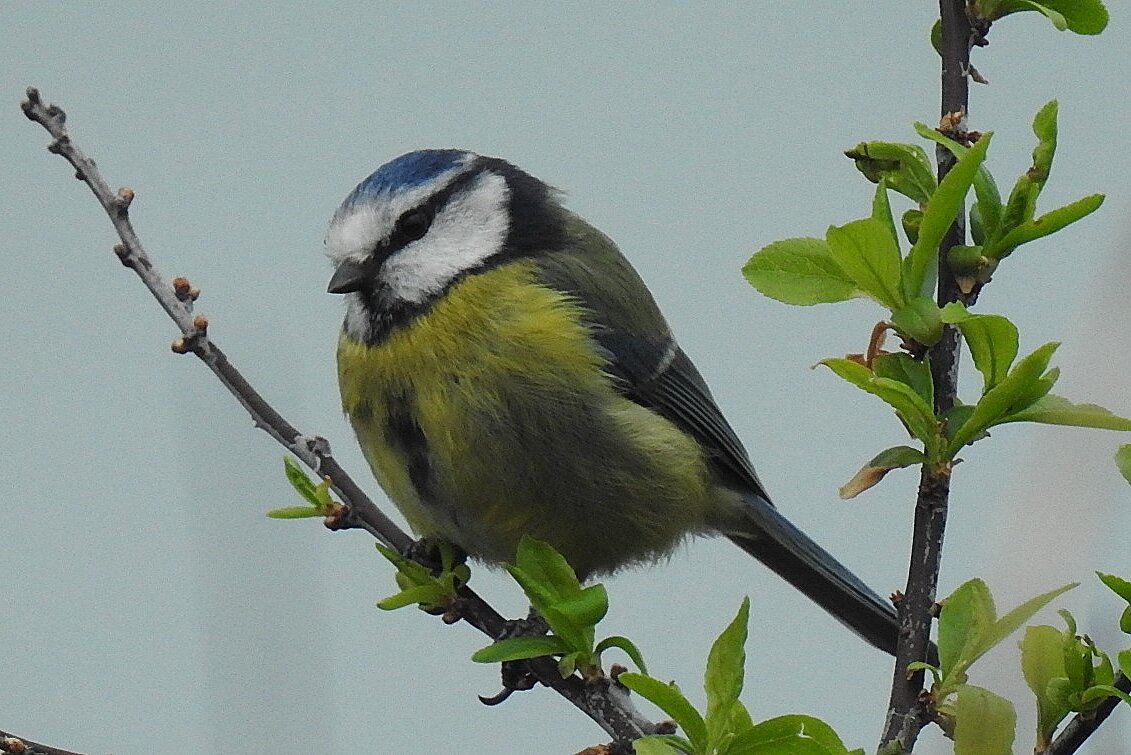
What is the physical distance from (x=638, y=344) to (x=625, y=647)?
0.89 metres

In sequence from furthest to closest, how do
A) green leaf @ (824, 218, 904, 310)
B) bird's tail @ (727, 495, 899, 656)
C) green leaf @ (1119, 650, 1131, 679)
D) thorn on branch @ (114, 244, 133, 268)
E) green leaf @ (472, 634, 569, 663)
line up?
bird's tail @ (727, 495, 899, 656) < thorn on branch @ (114, 244, 133, 268) < green leaf @ (472, 634, 569, 663) < green leaf @ (824, 218, 904, 310) < green leaf @ (1119, 650, 1131, 679)

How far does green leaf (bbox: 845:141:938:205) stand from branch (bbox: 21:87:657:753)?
1.69 ft

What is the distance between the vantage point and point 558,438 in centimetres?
183

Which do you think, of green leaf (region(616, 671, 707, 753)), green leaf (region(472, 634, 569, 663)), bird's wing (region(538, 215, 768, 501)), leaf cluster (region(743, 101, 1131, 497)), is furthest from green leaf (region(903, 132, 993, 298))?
bird's wing (region(538, 215, 768, 501))

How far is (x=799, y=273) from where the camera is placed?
1065mm

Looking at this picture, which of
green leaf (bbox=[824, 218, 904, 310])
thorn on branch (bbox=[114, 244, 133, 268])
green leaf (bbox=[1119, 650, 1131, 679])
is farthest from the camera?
thorn on branch (bbox=[114, 244, 133, 268])

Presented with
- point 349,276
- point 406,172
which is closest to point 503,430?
point 349,276

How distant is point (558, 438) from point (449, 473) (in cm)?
15

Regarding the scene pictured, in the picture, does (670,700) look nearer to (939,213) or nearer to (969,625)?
(969,625)

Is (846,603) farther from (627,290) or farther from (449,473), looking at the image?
(449,473)

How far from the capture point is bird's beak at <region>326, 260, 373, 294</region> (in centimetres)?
187

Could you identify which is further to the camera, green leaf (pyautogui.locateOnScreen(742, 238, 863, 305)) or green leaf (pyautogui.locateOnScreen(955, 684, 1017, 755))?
green leaf (pyautogui.locateOnScreen(742, 238, 863, 305))

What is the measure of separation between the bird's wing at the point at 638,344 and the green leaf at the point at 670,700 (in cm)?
97

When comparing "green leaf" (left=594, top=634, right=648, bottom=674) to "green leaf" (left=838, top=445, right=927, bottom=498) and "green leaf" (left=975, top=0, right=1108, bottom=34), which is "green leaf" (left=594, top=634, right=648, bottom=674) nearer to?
"green leaf" (left=838, top=445, right=927, bottom=498)
